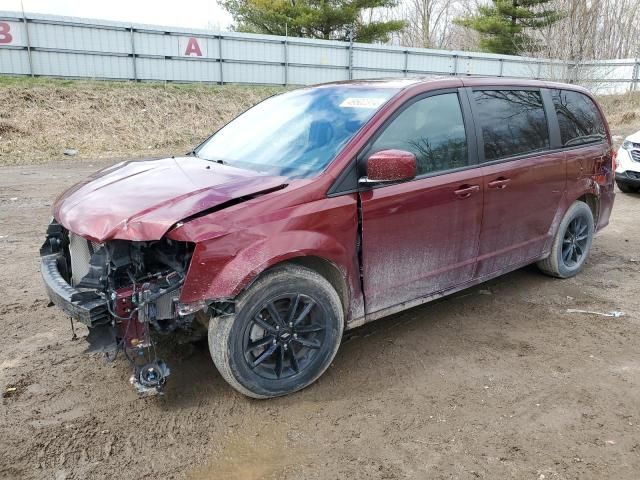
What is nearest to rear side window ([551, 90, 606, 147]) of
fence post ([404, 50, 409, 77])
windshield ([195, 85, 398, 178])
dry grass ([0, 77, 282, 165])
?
windshield ([195, 85, 398, 178])

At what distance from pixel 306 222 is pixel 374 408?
1.13m

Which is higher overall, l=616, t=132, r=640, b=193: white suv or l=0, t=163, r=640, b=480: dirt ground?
l=616, t=132, r=640, b=193: white suv

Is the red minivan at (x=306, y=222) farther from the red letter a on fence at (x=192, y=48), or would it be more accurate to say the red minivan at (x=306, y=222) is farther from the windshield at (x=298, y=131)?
the red letter a on fence at (x=192, y=48)

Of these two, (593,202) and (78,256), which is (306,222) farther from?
(593,202)

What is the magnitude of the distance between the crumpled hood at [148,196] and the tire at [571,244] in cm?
303

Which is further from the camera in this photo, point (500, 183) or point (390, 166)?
point (500, 183)

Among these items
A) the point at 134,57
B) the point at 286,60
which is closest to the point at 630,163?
the point at 286,60

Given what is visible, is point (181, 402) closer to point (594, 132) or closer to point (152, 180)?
point (152, 180)

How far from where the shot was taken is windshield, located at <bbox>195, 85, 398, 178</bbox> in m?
3.46

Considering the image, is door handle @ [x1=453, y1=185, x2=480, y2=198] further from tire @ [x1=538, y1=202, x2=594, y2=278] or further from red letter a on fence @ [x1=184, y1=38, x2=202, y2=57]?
red letter a on fence @ [x1=184, y1=38, x2=202, y2=57]

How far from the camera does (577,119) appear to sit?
5.08 meters

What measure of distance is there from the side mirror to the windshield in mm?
270

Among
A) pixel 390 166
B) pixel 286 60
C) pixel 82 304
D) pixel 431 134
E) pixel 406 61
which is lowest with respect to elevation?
pixel 82 304

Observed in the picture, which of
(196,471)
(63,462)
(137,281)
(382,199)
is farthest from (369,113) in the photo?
(63,462)
